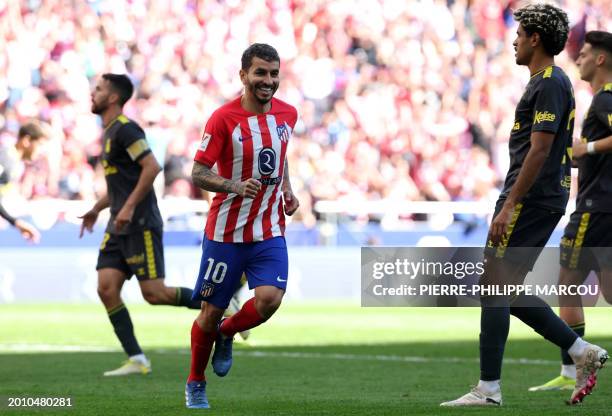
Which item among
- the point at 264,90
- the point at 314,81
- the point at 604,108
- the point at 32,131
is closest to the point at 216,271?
the point at 264,90

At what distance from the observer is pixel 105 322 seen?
15992mm

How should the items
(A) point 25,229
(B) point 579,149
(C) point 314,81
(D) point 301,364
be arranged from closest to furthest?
1. (B) point 579,149
2. (A) point 25,229
3. (D) point 301,364
4. (C) point 314,81

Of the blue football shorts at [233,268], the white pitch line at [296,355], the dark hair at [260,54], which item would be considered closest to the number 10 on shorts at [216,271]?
the blue football shorts at [233,268]

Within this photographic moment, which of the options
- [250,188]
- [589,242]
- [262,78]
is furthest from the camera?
[589,242]

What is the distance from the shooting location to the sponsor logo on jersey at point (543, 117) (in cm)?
671

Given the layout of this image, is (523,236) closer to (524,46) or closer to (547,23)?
(524,46)

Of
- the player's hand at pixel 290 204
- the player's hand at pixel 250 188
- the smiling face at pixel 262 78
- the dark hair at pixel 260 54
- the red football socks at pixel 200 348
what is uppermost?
the dark hair at pixel 260 54

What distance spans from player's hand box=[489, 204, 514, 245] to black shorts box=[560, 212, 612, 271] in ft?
6.06

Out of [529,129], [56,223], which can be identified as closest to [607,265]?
[529,129]

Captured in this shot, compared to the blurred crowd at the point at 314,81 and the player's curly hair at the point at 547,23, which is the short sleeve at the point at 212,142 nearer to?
the player's curly hair at the point at 547,23

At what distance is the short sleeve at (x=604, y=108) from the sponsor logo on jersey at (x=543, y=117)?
5.23 feet

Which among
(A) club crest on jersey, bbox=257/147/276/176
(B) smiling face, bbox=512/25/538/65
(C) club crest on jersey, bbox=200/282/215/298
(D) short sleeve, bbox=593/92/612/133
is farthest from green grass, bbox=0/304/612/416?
(B) smiling face, bbox=512/25/538/65

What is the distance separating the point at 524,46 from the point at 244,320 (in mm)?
2266

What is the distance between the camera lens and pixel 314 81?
76.8 ft
